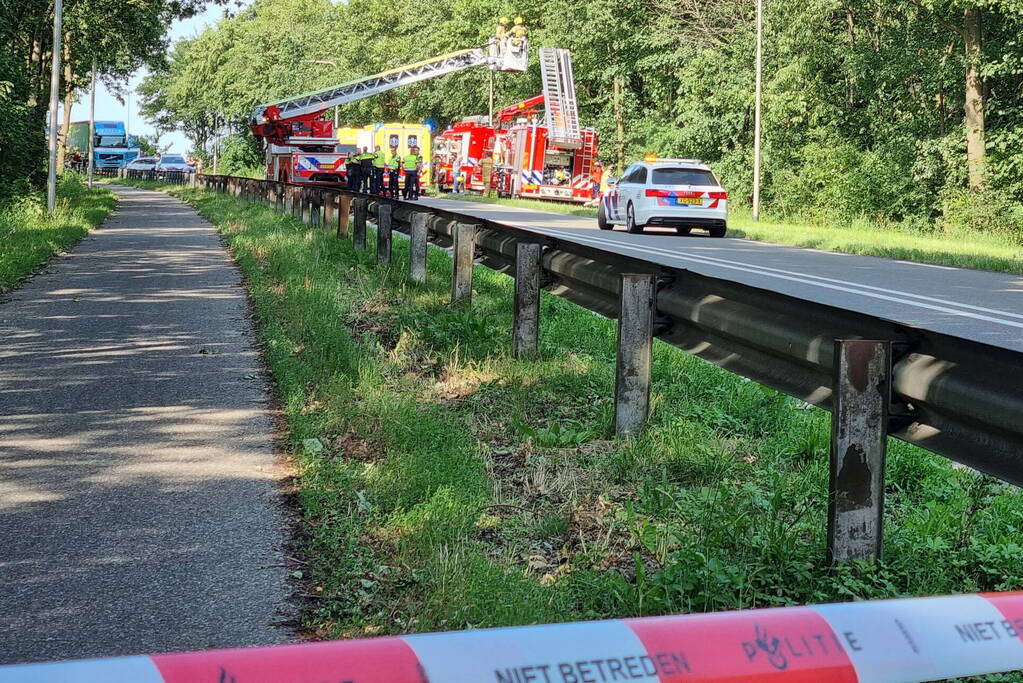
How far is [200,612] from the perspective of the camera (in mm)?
4148

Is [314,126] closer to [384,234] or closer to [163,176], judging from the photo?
[384,234]

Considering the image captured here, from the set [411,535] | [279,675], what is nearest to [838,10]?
[411,535]

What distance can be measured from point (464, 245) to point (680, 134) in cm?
3755

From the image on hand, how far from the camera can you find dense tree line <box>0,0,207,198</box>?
27.4 metres

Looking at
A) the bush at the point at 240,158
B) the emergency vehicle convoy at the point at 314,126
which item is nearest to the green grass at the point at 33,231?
the emergency vehicle convoy at the point at 314,126

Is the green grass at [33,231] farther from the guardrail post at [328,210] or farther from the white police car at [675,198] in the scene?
the white police car at [675,198]

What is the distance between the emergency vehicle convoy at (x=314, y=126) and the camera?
135 ft

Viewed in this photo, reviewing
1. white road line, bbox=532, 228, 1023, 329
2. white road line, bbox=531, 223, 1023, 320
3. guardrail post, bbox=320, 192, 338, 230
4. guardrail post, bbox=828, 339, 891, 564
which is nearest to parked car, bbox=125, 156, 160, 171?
guardrail post, bbox=320, 192, 338, 230

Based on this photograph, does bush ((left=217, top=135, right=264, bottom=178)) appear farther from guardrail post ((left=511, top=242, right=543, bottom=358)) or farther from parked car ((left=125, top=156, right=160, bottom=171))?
guardrail post ((left=511, top=242, right=543, bottom=358))

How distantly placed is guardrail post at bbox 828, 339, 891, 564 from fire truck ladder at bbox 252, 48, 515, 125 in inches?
1486

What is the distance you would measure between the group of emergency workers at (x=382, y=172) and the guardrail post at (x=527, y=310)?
2971cm

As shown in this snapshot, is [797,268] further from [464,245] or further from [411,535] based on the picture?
[411,535]

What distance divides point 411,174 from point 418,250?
27.6 m

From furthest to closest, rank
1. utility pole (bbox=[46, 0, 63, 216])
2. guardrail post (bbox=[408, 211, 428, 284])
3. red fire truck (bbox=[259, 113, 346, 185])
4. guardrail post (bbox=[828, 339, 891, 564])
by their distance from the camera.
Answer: red fire truck (bbox=[259, 113, 346, 185])
utility pole (bbox=[46, 0, 63, 216])
guardrail post (bbox=[408, 211, 428, 284])
guardrail post (bbox=[828, 339, 891, 564])
